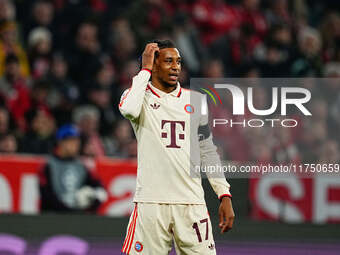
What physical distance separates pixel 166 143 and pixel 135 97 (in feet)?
1.11

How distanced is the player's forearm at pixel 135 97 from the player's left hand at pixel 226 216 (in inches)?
29.1

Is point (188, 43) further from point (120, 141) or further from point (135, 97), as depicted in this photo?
point (135, 97)

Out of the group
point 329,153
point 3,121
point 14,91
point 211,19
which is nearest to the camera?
point 329,153

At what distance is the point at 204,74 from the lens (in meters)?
10.2

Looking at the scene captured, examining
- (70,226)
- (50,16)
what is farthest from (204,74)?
(70,226)

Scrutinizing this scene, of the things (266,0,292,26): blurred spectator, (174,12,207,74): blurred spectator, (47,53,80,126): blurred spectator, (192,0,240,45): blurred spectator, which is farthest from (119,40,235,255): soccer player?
(266,0,292,26): blurred spectator

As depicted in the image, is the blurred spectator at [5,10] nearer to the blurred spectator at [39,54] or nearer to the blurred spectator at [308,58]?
the blurred spectator at [39,54]

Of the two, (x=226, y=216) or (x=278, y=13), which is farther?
(x=278, y=13)

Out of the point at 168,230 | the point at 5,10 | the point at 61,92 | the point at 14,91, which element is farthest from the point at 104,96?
the point at 168,230

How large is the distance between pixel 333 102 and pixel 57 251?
3.21 meters

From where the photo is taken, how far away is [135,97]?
14.6ft

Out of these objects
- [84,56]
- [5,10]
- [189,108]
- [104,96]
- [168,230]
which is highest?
[5,10]

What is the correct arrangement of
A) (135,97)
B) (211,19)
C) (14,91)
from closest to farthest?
(135,97) < (14,91) < (211,19)

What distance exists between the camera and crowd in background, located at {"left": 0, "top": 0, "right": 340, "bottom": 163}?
24.7 feet
